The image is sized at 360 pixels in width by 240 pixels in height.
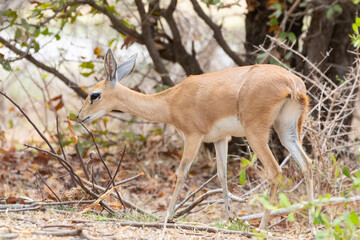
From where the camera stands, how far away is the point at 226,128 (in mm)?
4832

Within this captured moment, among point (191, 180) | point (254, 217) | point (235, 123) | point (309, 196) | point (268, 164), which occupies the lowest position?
point (191, 180)

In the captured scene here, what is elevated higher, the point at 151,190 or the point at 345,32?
the point at 345,32

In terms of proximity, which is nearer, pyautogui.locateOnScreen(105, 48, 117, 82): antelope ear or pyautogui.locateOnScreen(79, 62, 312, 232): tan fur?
pyautogui.locateOnScreen(79, 62, 312, 232): tan fur

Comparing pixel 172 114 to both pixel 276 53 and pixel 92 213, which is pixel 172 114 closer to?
pixel 92 213

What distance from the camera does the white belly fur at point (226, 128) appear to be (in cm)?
478

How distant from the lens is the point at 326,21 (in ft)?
27.6

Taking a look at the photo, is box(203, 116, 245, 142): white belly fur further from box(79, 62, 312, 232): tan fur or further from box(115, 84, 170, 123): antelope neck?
box(115, 84, 170, 123): antelope neck

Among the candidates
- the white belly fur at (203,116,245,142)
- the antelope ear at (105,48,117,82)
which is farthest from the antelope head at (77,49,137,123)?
the white belly fur at (203,116,245,142)

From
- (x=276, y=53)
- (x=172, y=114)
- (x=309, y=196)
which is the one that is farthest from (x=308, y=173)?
(x=276, y=53)

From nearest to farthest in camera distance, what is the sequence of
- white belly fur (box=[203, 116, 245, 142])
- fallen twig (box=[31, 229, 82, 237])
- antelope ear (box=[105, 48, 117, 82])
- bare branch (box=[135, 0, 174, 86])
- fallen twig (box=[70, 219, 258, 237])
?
fallen twig (box=[31, 229, 82, 237])
fallen twig (box=[70, 219, 258, 237])
white belly fur (box=[203, 116, 245, 142])
antelope ear (box=[105, 48, 117, 82])
bare branch (box=[135, 0, 174, 86])

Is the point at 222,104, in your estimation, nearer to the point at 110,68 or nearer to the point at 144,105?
the point at 144,105

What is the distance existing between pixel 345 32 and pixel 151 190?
394 cm

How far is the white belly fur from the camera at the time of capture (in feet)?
15.7

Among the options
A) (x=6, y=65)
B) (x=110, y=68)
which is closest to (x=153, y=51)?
(x=6, y=65)
